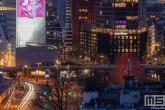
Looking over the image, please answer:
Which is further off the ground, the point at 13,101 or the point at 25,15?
the point at 25,15

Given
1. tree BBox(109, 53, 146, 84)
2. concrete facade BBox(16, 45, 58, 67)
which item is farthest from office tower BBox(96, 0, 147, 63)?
concrete facade BBox(16, 45, 58, 67)

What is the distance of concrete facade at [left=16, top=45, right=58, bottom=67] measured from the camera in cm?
6078

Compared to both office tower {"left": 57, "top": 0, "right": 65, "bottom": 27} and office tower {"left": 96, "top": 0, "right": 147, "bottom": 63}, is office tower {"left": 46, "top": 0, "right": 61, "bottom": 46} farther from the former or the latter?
office tower {"left": 96, "top": 0, "right": 147, "bottom": 63}

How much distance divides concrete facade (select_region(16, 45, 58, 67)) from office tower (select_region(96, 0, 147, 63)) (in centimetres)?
928

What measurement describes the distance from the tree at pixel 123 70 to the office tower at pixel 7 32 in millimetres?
7740

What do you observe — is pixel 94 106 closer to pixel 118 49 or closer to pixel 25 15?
pixel 25 15

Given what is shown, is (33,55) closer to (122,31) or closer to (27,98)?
(122,31)

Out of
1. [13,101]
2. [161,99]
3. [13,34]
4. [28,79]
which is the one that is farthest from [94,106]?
[13,34]

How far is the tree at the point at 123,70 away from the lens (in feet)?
168

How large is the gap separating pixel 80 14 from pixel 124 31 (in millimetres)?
14383

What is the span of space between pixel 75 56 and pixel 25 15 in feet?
43.9

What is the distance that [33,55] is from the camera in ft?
199

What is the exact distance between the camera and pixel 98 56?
71.1 metres

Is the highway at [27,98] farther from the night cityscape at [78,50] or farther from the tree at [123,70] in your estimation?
the tree at [123,70]
